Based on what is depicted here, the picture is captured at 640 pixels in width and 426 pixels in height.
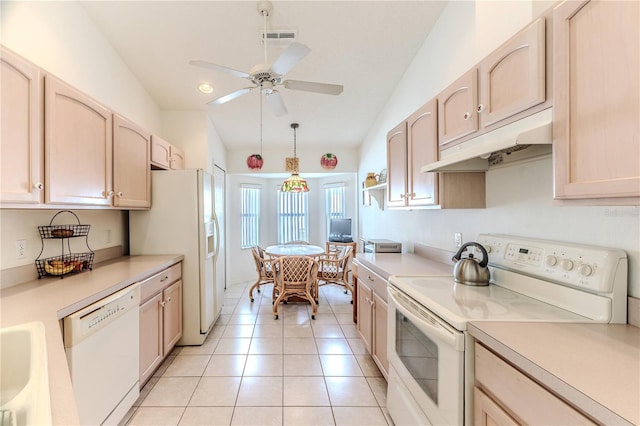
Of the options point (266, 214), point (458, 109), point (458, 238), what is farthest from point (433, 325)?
point (266, 214)

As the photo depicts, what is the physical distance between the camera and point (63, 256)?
190 centimetres

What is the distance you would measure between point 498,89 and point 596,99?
1.68 ft

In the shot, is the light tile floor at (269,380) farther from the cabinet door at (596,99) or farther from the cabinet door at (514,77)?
the cabinet door at (514,77)

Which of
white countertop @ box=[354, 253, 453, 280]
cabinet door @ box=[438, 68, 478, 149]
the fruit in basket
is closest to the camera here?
cabinet door @ box=[438, 68, 478, 149]

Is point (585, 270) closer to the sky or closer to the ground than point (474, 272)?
closer to the sky

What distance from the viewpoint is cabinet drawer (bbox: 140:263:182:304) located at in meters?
1.99

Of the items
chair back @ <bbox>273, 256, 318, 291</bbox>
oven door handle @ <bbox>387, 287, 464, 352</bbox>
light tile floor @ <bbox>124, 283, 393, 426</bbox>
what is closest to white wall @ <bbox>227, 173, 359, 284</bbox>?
chair back @ <bbox>273, 256, 318, 291</bbox>

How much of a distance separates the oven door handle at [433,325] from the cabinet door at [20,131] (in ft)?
6.52

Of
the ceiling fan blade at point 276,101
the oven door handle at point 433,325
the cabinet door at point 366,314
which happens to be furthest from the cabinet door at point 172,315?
the oven door handle at point 433,325

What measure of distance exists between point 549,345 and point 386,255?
5.92ft

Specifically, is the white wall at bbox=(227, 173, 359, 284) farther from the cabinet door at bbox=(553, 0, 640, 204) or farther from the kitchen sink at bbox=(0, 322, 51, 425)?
the cabinet door at bbox=(553, 0, 640, 204)

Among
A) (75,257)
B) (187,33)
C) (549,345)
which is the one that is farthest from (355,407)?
(187,33)

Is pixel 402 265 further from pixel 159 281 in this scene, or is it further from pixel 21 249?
pixel 21 249

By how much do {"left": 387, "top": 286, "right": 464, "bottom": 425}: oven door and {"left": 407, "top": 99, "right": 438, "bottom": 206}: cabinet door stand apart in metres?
0.75
